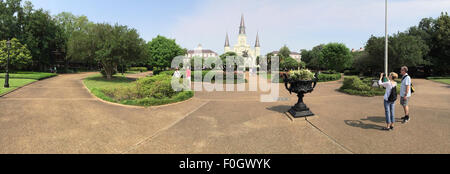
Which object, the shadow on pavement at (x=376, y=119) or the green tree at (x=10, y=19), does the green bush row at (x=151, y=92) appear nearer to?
the shadow on pavement at (x=376, y=119)

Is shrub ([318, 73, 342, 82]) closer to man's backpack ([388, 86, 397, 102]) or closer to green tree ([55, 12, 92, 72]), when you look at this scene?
man's backpack ([388, 86, 397, 102])

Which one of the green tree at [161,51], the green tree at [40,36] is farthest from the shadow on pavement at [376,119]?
the green tree at [161,51]

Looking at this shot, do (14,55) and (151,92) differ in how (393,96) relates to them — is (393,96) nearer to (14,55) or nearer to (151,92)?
(151,92)

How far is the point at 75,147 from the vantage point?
15.0 ft

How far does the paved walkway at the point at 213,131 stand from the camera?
4511mm

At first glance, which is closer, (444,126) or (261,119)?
(444,126)

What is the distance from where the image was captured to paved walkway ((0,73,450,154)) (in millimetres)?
4511

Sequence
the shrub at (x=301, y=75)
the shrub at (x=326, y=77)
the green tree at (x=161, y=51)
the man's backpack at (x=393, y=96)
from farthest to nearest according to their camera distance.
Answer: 1. the green tree at (x=161, y=51)
2. the shrub at (x=326, y=77)
3. the shrub at (x=301, y=75)
4. the man's backpack at (x=393, y=96)

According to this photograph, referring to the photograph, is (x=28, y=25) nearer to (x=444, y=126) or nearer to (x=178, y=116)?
(x=178, y=116)

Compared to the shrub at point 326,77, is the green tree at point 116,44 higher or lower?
higher

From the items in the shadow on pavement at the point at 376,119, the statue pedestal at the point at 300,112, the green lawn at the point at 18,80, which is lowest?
the shadow on pavement at the point at 376,119

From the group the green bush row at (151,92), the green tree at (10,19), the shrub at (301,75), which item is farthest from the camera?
the green tree at (10,19)
